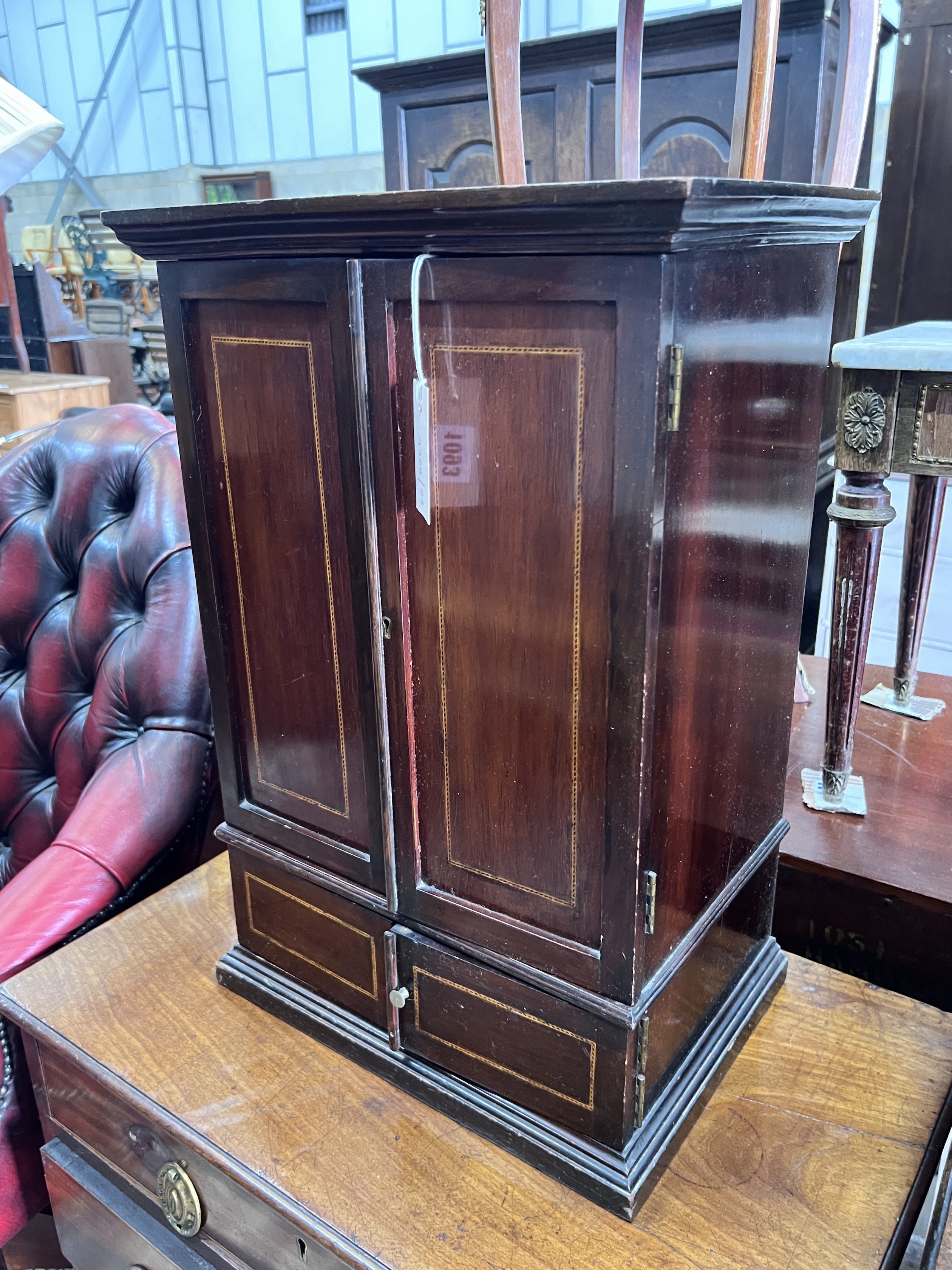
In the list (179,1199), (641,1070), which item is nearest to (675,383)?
(641,1070)

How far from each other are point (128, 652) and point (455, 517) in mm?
731

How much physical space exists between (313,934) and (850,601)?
2.63 feet

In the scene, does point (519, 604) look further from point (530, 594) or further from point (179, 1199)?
point (179, 1199)

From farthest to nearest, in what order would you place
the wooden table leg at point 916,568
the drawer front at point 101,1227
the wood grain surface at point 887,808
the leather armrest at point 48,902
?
the wooden table leg at point 916,568, the wood grain surface at point 887,808, the leather armrest at point 48,902, the drawer front at point 101,1227

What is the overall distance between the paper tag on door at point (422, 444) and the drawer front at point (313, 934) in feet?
1.36

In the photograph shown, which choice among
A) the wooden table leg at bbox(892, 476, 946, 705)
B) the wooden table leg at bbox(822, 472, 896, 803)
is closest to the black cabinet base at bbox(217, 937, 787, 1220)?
the wooden table leg at bbox(822, 472, 896, 803)

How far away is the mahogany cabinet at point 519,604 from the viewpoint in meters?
0.64

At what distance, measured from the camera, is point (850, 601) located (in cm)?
126

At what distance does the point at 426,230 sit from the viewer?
65 centimetres

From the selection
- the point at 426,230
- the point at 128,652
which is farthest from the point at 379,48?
the point at 426,230

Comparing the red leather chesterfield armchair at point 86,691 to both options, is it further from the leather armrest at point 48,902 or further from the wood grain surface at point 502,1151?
the wood grain surface at point 502,1151

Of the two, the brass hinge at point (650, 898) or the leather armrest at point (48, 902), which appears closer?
the brass hinge at point (650, 898)

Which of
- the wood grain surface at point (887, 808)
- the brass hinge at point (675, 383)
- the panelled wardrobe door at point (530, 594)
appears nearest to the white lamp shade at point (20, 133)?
the panelled wardrobe door at point (530, 594)

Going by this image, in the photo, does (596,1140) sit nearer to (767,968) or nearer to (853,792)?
(767,968)
